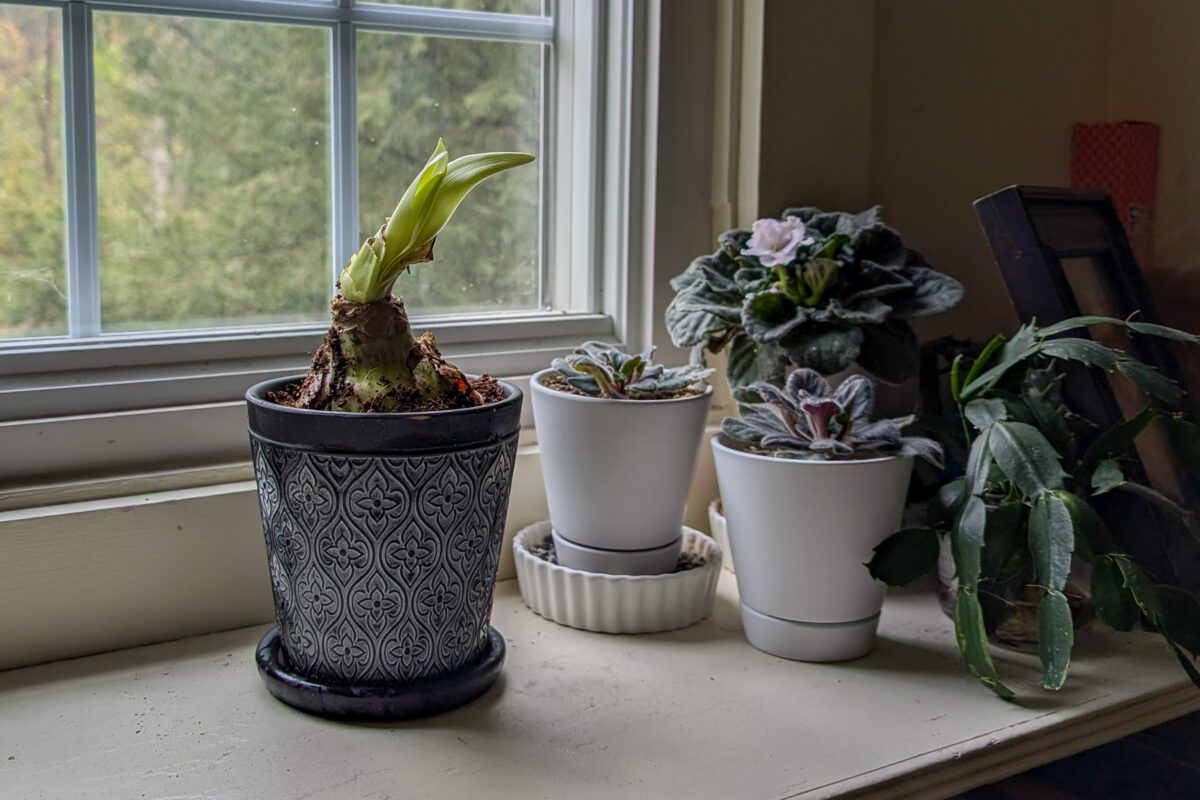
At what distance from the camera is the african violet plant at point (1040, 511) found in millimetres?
850

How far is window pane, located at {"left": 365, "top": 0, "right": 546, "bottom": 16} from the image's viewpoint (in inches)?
44.6

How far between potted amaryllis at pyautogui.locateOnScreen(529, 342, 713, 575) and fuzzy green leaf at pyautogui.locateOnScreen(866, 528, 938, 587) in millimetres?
193

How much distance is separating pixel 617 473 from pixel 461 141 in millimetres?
414

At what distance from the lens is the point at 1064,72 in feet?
4.65

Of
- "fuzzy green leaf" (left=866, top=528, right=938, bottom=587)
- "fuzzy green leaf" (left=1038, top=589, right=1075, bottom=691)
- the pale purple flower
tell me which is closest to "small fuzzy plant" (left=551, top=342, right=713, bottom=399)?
the pale purple flower

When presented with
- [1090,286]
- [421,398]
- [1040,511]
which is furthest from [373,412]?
[1090,286]

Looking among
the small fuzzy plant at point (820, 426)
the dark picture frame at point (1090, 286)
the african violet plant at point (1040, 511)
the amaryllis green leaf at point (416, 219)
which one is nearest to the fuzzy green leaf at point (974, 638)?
the african violet plant at point (1040, 511)

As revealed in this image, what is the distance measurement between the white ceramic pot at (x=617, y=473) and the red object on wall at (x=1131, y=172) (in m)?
0.64

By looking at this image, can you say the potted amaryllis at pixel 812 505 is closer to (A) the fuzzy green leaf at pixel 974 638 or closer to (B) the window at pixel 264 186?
(A) the fuzzy green leaf at pixel 974 638

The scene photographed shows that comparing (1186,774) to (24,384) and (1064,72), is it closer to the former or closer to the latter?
(1064,72)

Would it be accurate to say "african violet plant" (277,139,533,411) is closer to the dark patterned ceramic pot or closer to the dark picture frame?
the dark patterned ceramic pot

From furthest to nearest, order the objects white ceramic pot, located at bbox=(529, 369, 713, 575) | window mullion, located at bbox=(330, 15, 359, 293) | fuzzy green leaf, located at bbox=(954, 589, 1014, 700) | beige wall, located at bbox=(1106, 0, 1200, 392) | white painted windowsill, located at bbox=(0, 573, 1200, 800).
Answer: beige wall, located at bbox=(1106, 0, 1200, 392) → window mullion, located at bbox=(330, 15, 359, 293) → white ceramic pot, located at bbox=(529, 369, 713, 575) → fuzzy green leaf, located at bbox=(954, 589, 1014, 700) → white painted windowsill, located at bbox=(0, 573, 1200, 800)

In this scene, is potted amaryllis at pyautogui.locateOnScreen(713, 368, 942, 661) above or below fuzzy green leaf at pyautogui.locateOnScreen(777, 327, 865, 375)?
below

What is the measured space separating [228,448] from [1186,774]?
2.95 feet
